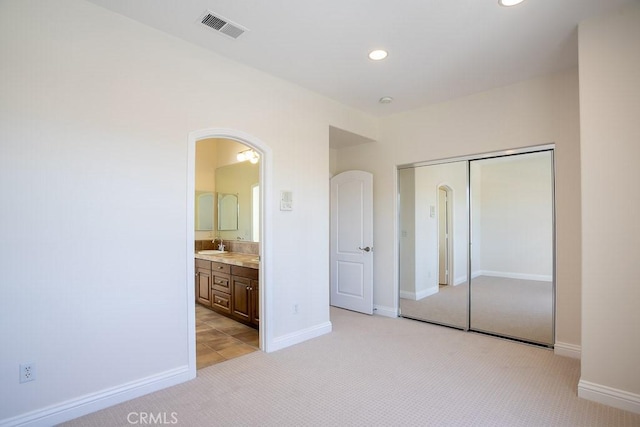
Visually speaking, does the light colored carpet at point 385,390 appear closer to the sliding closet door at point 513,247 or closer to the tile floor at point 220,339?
the tile floor at point 220,339

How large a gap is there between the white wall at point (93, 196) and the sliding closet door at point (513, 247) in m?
3.14

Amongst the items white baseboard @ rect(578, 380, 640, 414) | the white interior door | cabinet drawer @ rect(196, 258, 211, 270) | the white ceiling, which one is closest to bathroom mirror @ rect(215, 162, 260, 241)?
cabinet drawer @ rect(196, 258, 211, 270)

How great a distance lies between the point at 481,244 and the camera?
4.15 metres

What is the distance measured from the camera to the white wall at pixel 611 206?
2.36 m

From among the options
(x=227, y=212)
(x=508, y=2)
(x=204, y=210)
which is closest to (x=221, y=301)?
(x=227, y=212)

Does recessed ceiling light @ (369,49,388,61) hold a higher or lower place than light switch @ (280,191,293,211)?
higher

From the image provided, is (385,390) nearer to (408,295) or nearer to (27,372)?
(408,295)

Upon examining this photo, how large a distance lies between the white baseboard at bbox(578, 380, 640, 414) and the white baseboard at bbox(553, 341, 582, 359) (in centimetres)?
93

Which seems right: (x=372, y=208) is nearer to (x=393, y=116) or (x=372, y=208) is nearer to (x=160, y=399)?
(x=393, y=116)

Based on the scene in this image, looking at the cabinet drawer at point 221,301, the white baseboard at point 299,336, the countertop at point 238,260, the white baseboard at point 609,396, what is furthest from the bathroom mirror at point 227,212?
the white baseboard at point 609,396

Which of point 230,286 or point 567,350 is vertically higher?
point 230,286

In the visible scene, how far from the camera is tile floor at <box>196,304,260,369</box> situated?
10.9 ft

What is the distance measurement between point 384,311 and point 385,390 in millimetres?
2250

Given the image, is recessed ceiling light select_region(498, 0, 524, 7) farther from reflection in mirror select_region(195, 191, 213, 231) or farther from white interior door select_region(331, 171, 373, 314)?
reflection in mirror select_region(195, 191, 213, 231)
